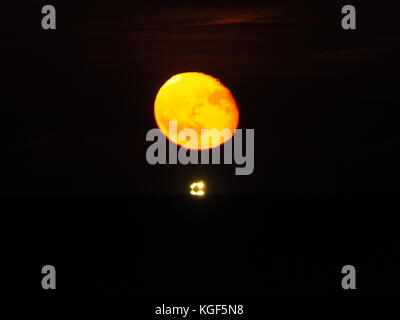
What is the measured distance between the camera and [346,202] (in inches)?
960

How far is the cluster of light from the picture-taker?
23.1 metres

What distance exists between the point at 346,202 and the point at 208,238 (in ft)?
13.4

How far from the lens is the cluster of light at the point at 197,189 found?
75.8 feet

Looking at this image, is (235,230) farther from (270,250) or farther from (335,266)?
(335,266)

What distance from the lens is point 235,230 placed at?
22484 millimetres

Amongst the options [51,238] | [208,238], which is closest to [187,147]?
[208,238]

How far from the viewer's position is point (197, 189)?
76.2ft
